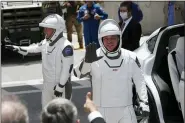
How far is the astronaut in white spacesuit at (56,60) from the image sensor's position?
5477 mm

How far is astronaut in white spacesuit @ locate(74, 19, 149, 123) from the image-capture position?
4.64 metres

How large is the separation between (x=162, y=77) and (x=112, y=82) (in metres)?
1.02

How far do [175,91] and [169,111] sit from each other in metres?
0.34

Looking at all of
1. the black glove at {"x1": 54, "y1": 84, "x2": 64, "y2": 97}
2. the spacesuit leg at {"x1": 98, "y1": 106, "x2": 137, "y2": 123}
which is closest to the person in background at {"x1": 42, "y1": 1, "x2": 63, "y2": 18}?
the black glove at {"x1": 54, "y1": 84, "x2": 64, "y2": 97}

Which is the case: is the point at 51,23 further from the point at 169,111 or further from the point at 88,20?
the point at 88,20

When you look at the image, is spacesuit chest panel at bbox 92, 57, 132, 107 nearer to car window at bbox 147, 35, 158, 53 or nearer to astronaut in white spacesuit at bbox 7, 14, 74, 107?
astronaut in white spacesuit at bbox 7, 14, 74, 107

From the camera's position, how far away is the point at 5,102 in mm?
2584

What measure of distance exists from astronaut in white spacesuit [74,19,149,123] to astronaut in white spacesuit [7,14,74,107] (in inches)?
29.7

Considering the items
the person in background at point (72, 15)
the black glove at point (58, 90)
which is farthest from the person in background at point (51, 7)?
the black glove at point (58, 90)

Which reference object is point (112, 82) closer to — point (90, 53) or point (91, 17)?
point (90, 53)

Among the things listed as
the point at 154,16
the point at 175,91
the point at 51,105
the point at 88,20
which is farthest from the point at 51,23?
the point at 154,16

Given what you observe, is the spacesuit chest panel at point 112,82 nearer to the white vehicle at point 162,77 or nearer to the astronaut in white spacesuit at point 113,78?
the astronaut in white spacesuit at point 113,78

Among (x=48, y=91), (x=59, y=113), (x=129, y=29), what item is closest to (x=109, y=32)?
(x=48, y=91)

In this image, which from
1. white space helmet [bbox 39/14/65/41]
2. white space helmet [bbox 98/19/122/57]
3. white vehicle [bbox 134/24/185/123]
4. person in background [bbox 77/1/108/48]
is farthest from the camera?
person in background [bbox 77/1/108/48]
